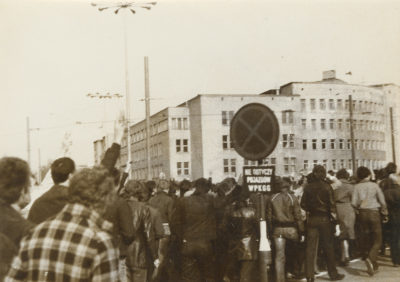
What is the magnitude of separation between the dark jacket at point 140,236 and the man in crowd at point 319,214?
295 cm

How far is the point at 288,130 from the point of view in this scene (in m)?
84.1

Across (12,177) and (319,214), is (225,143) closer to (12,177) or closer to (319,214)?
(319,214)

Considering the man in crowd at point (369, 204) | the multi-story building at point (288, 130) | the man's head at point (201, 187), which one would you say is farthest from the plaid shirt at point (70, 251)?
the multi-story building at point (288, 130)

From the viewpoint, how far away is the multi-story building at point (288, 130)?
78562 mm

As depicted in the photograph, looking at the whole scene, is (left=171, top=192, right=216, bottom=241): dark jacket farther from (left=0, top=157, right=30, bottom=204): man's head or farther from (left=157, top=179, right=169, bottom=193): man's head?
(left=0, top=157, right=30, bottom=204): man's head

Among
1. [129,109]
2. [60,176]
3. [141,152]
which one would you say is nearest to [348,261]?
[60,176]

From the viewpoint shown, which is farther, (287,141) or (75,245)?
(287,141)

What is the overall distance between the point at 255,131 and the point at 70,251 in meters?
4.81

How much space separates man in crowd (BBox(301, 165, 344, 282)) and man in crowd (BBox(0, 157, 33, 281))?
6.66m

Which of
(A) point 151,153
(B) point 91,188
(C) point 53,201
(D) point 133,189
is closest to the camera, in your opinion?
(B) point 91,188

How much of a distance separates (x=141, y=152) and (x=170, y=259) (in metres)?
85.2

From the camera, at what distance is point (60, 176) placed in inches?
224

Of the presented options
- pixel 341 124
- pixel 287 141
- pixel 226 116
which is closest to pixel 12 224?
pixel 226 116

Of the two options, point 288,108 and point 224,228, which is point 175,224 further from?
point 288,108
